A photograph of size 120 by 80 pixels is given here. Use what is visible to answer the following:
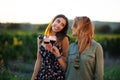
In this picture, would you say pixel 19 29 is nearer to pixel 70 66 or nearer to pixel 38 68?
pixel 38 68

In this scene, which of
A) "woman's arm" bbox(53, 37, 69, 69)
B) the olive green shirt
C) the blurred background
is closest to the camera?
the olive green shirt

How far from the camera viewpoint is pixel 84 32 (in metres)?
2.83

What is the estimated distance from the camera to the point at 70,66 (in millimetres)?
2854

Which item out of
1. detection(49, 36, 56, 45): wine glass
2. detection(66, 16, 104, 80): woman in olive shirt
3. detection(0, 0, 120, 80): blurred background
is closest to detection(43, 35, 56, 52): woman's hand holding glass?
detection(49, 36, 56, 45): wine glass

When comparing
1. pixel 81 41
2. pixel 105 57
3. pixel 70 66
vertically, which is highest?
pixel 81 41

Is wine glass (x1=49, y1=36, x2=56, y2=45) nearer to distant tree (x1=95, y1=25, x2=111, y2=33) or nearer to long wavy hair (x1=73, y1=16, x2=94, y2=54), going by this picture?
long wavy hair (x1=73, y1=16, x2=94, y2=54)

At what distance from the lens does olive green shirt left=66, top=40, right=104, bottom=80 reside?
280 cm

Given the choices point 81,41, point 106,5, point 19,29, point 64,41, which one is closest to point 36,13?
point 19,29

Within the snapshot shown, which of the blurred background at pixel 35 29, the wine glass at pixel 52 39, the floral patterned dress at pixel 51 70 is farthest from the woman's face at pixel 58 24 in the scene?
the blurred background at pixel 35 29

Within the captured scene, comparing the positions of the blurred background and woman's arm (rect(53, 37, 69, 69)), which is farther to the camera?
the blurred background

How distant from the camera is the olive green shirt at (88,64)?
280cm

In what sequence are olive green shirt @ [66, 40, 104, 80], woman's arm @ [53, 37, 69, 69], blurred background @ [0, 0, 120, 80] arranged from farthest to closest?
blurred background @ [0, 0, 120, 80] < woman's arm @ [53, 37, 69, 69] < olive green shirt @ [66, 40, 104, 80]

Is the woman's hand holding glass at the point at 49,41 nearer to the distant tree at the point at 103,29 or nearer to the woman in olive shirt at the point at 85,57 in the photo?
the woman in olive shirt at the point at 85,57

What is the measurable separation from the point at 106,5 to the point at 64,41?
4.49ft
